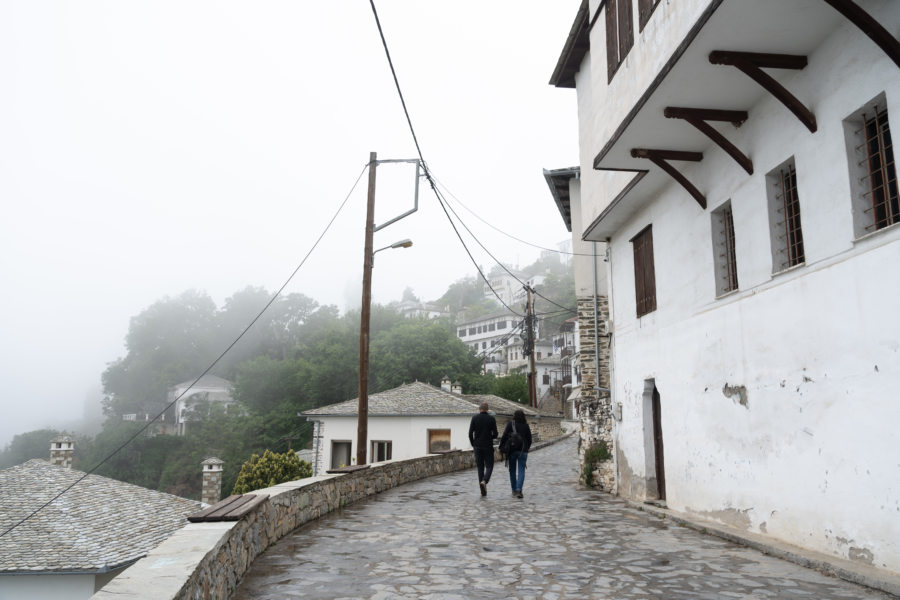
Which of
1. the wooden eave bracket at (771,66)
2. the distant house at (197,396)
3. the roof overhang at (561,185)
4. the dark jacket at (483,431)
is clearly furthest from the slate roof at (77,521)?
the distant house at (197,396)

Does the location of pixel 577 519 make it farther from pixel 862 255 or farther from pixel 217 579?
pixel 217 579

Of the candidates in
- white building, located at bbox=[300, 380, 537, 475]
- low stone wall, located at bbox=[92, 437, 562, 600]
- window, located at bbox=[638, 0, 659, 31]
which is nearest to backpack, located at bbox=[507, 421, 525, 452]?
low stone wall, located at bbox=[92, 437, 562, 600]

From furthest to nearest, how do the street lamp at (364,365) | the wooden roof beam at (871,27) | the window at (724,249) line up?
1. the street lamp at (364,365)
2. the window at (724,249)
3. the wooden roof beam at (871,27)

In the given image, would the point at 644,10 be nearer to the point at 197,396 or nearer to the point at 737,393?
the point at 737,393

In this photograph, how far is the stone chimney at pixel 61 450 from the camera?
1144 inches

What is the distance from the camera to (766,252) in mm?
6754

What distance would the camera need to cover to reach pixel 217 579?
13.4 feet

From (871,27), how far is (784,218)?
2372 millimetres

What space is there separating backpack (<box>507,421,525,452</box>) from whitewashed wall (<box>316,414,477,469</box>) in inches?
731

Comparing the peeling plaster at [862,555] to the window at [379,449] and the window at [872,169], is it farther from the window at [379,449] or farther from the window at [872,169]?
the window at [379,449]

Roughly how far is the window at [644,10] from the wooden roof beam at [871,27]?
2729mm

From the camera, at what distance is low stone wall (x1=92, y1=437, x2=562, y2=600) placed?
306 centimetres

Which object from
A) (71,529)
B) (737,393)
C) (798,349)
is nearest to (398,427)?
(71,529)

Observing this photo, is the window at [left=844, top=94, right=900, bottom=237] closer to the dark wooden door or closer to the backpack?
the dark wooden door
